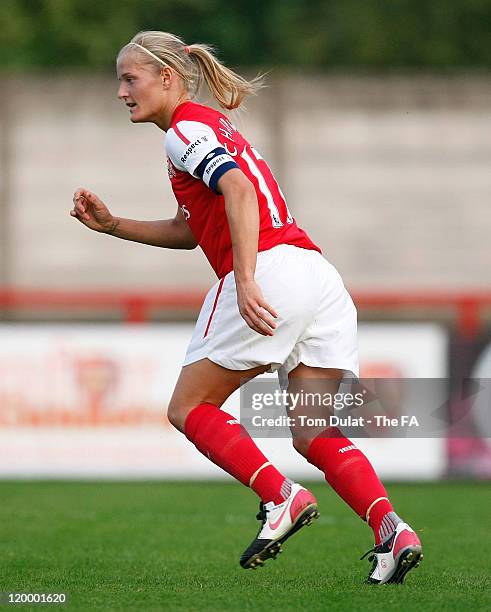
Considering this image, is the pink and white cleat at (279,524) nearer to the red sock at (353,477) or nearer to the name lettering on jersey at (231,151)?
the red sock at (353,477)

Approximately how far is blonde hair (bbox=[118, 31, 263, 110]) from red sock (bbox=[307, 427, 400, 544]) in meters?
1.23

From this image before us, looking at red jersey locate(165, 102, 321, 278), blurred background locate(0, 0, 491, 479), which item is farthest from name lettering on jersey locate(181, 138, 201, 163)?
blurred background locate(0, 0, 491, 479)

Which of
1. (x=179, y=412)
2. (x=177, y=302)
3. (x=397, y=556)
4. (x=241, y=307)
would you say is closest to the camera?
(x=241, y=307)

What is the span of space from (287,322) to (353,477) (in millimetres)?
614

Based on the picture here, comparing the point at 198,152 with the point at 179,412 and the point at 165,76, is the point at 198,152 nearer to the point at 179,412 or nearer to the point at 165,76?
the point at 165,76

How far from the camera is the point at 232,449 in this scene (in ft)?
15.7

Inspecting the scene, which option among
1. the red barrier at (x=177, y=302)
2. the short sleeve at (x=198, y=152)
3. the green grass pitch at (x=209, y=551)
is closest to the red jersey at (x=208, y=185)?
the short sleeve at (x=198, y=152)

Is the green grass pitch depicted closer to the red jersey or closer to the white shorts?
the white shorts

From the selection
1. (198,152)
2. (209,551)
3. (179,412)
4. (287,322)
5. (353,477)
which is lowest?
(209,551)

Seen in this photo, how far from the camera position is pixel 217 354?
15.5 feet

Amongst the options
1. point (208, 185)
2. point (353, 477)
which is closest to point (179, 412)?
point (353, 477)

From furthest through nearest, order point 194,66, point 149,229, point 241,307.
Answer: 1. point 149,229
2. point 194,66
3. point 241,307

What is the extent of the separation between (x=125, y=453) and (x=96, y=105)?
738 cm

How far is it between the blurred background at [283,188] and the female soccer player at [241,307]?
6.08 ft
